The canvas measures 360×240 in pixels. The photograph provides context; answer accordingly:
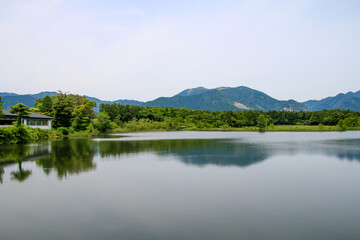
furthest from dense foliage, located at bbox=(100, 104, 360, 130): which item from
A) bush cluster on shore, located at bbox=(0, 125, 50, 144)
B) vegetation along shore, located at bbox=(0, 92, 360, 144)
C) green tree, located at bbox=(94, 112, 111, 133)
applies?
bush cluster on shore, located at bbox=(0, 125, 50, 144)

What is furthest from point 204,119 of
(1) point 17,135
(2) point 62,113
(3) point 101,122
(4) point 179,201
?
(4) point 179,201

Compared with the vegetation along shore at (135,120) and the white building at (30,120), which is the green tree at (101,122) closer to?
the vegetation along shore at (135,120)

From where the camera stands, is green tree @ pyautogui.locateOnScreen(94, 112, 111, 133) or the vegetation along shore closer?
the vegetation along shore

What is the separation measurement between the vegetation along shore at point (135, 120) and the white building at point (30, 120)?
3.57ft

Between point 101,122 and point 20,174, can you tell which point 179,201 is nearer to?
point 20,174

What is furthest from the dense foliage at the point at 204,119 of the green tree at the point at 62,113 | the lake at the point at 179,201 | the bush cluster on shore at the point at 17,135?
the lake at the point at 179,201

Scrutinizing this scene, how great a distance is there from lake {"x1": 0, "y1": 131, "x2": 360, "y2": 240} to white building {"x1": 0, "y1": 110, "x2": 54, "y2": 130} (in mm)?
16885

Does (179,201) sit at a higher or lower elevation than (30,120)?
lower

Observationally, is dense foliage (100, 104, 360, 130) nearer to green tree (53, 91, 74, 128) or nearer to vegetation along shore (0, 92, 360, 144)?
vegetation along shore (0, 92, 360, 144)

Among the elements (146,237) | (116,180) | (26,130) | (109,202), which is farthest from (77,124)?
(146,237)

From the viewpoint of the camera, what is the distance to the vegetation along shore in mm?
32281

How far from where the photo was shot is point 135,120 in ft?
188

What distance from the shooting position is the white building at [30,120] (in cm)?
2627

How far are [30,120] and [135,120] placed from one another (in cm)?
2865
